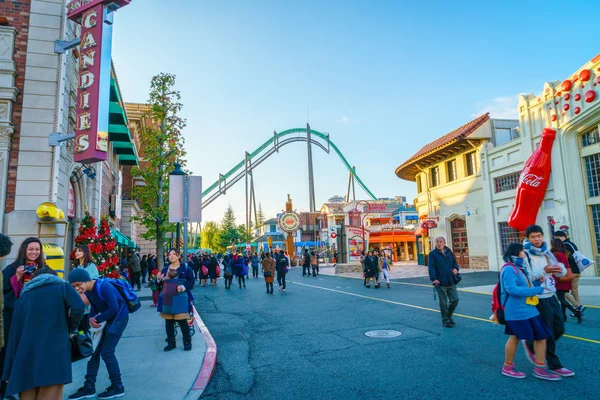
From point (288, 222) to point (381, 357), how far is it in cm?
3536

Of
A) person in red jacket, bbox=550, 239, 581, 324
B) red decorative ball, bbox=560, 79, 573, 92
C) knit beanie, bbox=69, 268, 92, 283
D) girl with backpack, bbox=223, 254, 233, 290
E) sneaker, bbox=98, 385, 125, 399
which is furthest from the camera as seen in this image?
girl with backpack, bbox=223, 254, 233, 290

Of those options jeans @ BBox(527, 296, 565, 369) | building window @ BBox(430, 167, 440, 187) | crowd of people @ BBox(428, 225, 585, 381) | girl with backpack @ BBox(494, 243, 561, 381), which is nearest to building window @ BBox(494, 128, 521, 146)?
building window @ BBox(430, 167, 440, 187)

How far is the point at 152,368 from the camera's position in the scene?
5.67 m

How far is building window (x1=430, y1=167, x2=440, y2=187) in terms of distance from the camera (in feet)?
96.7

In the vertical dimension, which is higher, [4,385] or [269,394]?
[4,385]

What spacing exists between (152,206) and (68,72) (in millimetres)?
7512

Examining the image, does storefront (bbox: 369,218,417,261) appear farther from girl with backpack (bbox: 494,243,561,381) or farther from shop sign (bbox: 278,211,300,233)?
girl with backpack (bbox: 494,243,561,381)

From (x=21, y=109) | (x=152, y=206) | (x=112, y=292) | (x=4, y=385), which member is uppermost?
(x=21, y=109)

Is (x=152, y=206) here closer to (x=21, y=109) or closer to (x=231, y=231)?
(x=21, y=109)

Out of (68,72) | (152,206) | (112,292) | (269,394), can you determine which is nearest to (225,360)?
(269,394)

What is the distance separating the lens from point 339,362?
5797mm

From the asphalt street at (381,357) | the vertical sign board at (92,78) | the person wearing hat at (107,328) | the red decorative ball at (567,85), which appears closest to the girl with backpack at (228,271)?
the asphalt street at (381,357)

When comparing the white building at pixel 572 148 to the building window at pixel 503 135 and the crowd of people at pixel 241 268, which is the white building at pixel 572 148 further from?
the crowd of people at pixel 241 268

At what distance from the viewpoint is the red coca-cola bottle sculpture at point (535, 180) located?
18.5m
